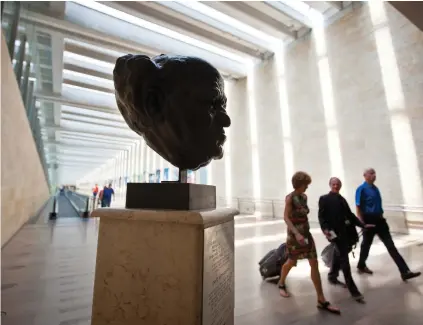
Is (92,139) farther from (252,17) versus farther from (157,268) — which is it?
(157,268)

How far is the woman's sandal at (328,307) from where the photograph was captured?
246cm

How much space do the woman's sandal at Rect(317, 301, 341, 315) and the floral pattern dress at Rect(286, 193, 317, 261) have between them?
443mm

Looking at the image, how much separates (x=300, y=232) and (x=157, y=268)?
1.81 m

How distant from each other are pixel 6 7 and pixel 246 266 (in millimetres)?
7227

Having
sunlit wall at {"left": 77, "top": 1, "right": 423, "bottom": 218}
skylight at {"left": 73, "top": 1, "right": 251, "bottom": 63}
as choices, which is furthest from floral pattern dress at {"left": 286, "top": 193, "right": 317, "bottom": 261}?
skylight at {"left": 73, "top": 1, "right": 251, "bottom": 63}

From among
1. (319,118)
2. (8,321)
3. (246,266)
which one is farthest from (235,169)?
(8,321)

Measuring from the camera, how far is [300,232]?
2668mm

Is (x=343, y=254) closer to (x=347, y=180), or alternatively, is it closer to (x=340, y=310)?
(x=340, y=310)

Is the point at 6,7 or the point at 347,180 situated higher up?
the point at 6,7

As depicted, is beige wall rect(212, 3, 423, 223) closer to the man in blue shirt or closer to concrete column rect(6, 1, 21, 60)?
the man in blue shirt

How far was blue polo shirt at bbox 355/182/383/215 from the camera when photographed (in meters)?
3.63

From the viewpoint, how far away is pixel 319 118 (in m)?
10.4

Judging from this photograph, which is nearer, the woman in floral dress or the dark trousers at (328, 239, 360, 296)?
the woman in floral dress

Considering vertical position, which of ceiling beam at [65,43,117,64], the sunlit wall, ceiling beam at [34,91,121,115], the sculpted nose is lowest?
the sculpted nose
